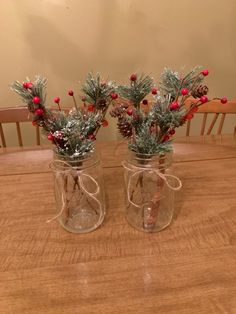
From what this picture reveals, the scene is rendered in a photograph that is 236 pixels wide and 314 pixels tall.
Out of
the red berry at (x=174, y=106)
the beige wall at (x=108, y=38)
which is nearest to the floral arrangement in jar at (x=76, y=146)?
the red berry at (x=174, y=106)

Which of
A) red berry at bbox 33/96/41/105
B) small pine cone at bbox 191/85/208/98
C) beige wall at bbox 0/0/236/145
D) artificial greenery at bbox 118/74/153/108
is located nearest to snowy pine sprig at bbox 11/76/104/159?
red berry at bbox 33/96/41/105

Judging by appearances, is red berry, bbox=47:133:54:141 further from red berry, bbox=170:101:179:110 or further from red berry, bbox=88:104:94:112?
red berry, bbox=170:101:179:110

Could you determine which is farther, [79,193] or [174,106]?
[79,193]

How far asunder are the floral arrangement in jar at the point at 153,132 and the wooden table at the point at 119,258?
50 millimetres

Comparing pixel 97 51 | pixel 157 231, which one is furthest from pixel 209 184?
pixel 97 51

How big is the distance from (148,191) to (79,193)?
157 mm

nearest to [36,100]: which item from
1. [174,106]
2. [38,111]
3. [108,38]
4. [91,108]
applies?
[38,111]

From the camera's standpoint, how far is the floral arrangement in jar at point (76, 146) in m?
0.61

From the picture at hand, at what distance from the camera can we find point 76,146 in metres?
0.61

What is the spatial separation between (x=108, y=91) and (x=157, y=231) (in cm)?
33

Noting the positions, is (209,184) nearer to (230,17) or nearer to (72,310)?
(72,310)

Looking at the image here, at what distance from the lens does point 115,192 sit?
0.84 m

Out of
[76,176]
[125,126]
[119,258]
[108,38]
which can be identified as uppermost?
[108,38]

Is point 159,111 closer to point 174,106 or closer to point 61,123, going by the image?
point 174,106
